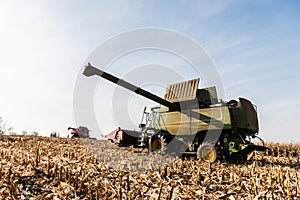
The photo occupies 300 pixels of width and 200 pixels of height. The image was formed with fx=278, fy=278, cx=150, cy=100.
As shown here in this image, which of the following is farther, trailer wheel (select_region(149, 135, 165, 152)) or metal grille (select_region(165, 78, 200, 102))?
trailer wheel (select_region(149, 135, 165, 152))

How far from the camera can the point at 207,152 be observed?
961 centimetres

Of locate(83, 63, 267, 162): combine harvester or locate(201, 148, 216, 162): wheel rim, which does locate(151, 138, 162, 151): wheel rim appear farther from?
locate(201, 148, 216, 162): wheel rim

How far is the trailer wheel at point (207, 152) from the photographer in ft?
30.9

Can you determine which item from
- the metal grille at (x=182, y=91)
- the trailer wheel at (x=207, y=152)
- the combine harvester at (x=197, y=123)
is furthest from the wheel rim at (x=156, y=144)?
the trailer wheel at (x=207, y=152)

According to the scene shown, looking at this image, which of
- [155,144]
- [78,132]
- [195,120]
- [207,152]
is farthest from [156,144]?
[78,132]

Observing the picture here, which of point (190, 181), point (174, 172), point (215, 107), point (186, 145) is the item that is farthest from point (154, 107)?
point (190, 181)

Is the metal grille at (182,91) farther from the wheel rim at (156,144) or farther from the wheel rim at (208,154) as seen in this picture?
the wheel rim at (208,154)

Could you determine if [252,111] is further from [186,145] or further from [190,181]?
[190,181]

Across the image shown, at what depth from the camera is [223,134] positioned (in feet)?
32.2

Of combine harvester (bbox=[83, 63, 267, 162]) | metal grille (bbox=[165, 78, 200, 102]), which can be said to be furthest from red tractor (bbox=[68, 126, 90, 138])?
metal grille (bbox=[165, 78, 200, 102])

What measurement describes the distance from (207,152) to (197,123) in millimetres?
1152

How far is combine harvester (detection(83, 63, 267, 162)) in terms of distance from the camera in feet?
31.6

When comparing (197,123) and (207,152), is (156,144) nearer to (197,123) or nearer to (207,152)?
(197,123)

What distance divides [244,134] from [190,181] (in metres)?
5.95
